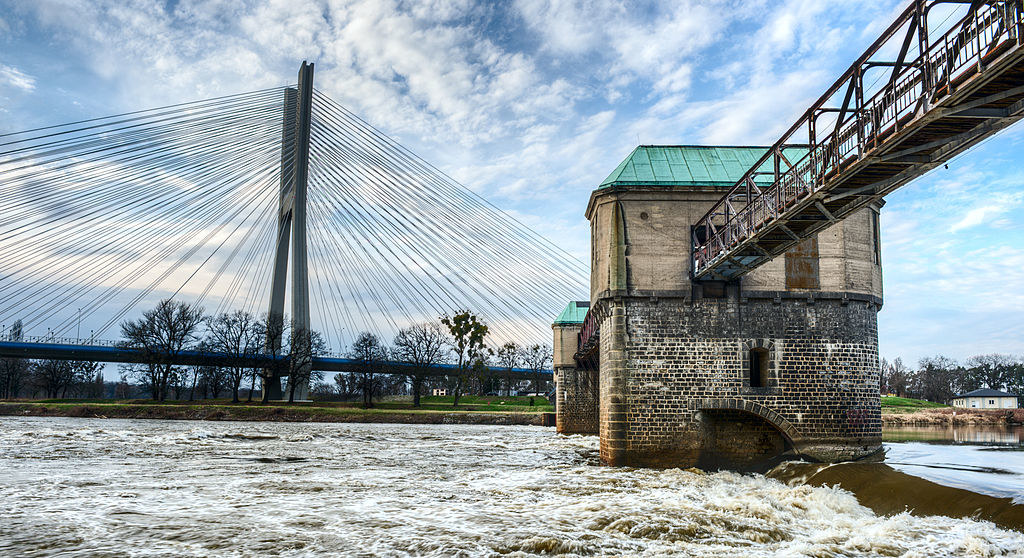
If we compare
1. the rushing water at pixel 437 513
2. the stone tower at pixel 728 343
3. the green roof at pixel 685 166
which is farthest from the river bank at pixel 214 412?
the stone tower at pixel 728 343

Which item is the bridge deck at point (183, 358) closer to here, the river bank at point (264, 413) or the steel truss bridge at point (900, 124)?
the river bank at point (264, 413)

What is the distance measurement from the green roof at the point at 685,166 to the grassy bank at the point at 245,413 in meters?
35.7

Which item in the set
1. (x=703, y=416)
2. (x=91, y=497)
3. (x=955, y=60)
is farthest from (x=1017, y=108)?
(x=91, y=497)

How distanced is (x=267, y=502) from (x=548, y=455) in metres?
13.5

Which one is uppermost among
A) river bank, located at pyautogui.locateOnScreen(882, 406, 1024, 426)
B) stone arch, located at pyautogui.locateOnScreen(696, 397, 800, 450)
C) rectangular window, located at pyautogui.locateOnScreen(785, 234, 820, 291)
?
rectangular window, located at pyautogui.locateOnScreen(785, 234, 820, 291)

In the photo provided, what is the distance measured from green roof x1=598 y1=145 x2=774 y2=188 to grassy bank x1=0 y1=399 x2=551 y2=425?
35651mm

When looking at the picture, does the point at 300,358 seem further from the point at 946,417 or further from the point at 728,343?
the point at 946,417

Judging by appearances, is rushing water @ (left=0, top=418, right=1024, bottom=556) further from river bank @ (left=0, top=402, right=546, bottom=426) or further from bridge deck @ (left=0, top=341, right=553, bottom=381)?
bridge deck @ (left=0, top=341, right=553, bottom=381)

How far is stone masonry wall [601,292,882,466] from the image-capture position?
18.4 metres

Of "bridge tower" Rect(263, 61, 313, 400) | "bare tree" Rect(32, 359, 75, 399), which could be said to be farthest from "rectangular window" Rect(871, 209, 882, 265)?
"bare tree" Rect(32, 359, 75, 399)

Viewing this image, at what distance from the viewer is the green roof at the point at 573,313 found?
40125 millimetres

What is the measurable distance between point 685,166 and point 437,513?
41.5ft

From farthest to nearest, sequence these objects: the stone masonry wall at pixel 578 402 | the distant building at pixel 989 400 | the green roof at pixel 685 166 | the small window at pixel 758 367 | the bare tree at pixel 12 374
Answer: the distant building at pixel 989 400
the bare tree at pixel 12 374
the stone masonry wall at pixel 578 402
the green roof at pixel 685 166
the small window at pixel 758 367

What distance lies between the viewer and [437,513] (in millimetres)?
12195
